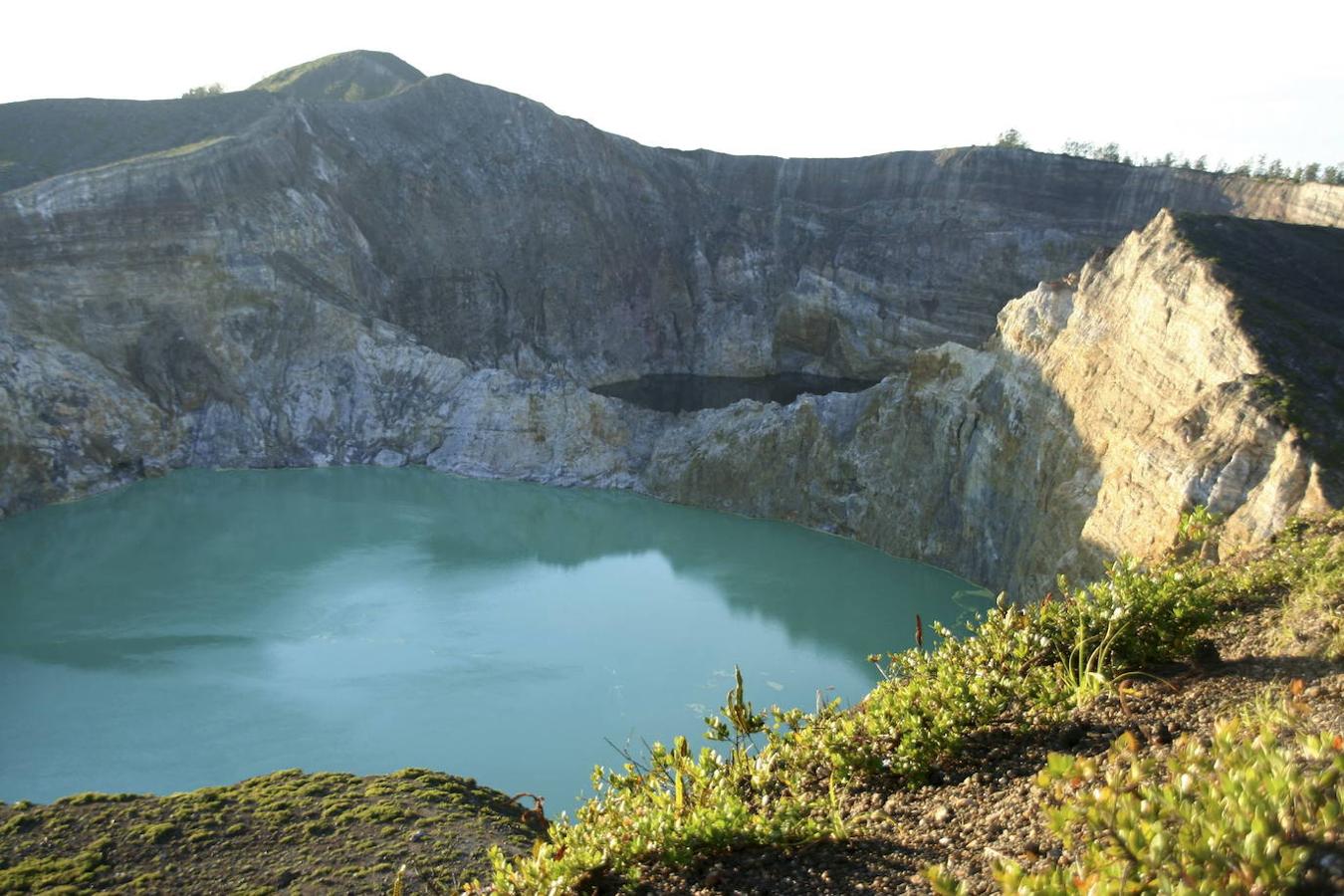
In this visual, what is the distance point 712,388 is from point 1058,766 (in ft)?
97.7

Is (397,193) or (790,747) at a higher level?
(397,193)

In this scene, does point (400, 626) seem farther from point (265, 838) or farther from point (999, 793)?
point (999, 793)

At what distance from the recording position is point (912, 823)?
3717mm

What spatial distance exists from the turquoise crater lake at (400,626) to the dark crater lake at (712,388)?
21.0 ft

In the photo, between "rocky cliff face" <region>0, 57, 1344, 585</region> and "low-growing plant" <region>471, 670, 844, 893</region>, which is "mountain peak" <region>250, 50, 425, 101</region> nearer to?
"rocky cliff face" <region>0, 57, 1344, 585</region>

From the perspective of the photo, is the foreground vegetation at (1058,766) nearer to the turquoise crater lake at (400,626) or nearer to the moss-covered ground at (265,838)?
the moss-covered ground at (265,838)

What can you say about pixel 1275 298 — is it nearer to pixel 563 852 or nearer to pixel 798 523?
pixel 798 523

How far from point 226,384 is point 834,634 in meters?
19.2

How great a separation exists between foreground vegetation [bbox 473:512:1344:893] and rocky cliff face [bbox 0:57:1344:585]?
688 cm

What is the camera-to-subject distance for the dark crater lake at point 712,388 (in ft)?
99.5

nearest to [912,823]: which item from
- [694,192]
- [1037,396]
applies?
[1037,396]

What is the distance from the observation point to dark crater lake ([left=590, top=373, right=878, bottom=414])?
3031cm

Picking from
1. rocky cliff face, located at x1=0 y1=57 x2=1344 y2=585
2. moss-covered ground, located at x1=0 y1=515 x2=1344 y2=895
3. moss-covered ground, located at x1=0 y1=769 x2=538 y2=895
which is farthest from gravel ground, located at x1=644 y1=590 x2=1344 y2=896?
rocky cliff face, located at x1=0 y1=57 x2=1344 y2=585

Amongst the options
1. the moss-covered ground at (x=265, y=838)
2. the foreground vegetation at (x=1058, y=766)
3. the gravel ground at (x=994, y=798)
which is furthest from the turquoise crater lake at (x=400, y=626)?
the gravel ground at (x=994, y=798)
